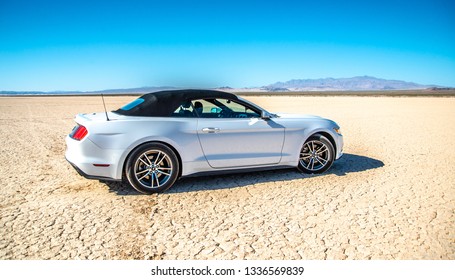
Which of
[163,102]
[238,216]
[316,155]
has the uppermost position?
[163,102]

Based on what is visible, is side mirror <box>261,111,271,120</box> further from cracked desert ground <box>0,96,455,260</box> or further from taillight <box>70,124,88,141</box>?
taillight <box>70,124,88,141</box>

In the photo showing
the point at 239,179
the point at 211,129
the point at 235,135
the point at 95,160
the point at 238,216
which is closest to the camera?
the point at 238,216

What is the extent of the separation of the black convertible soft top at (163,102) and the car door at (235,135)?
10cm

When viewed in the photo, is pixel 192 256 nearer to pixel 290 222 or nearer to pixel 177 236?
pixel 177 236

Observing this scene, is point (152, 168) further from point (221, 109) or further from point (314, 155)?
point (314, 155)

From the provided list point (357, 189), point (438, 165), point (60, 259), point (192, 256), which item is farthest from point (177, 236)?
point (438, 165)

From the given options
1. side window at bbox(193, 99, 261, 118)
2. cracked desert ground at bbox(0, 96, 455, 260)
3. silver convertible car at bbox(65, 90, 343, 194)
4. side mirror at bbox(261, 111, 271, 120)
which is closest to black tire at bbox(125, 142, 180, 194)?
silver convertible car at bbox(65, 90, 343, 194)

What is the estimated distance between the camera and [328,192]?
4270 millimetres

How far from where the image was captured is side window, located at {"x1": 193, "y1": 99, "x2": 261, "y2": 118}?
4387 millimetres

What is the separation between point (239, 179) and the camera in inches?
190

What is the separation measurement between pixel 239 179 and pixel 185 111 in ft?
4.58

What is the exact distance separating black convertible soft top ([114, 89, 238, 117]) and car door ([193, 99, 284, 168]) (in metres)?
0.10

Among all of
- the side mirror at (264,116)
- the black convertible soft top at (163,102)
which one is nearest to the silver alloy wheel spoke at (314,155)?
the side mirror at (264,116)

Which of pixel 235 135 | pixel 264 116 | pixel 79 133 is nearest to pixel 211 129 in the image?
pixel 235 135
